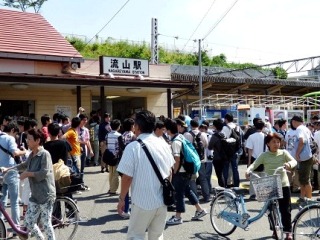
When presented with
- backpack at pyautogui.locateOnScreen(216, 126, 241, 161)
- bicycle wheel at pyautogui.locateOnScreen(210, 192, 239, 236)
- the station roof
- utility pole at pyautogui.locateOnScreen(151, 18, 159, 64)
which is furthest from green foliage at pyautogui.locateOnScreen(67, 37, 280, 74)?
bicycle wheel at pyautogui.locateOnScreen(210, 192, 239, 236)

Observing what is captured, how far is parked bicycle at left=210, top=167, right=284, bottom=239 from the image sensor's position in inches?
219

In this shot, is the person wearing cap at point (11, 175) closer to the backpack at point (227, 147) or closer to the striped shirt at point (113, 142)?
the striped shirt at point (113, 142)

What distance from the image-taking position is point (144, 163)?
13.5 feet

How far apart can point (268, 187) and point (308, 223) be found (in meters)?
0.66

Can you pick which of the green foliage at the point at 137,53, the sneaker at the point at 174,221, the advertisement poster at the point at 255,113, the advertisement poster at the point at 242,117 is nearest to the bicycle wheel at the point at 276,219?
the sneaker at the point at 174,221

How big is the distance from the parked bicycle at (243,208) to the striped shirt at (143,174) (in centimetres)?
198

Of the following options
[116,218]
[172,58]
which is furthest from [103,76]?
[172,58]

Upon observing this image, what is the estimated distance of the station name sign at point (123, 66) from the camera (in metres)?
16.8

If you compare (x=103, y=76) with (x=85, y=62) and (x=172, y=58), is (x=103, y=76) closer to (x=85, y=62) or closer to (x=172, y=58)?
(x=85, y=62)

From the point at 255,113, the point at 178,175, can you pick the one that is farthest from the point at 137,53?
the point at 178,175

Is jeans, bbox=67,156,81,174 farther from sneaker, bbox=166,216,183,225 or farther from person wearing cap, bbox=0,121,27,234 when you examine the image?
sneaker, bbox=166,216,183,225

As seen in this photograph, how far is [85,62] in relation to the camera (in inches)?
691

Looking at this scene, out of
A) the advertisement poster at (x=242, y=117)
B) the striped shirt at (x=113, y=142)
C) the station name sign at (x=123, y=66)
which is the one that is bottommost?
the striped shirt at (x=113, y=142)

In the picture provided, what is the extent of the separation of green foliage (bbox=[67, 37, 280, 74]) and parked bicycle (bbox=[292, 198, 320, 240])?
37113 millimetres
